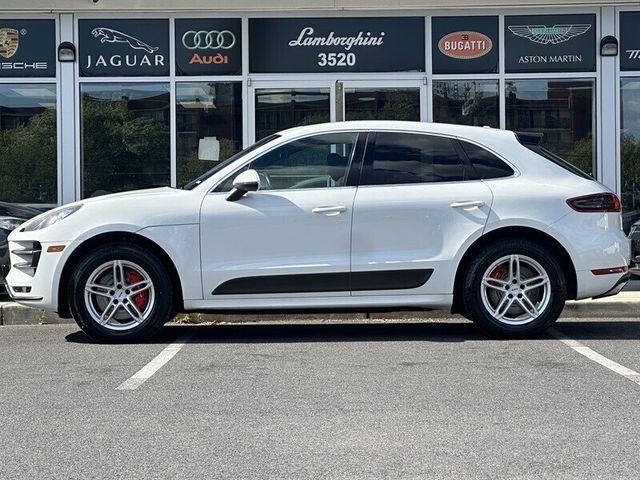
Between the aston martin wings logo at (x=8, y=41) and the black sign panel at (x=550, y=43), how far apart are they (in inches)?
249

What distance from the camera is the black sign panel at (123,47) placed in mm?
12844

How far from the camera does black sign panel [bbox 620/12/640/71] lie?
41.8 feet

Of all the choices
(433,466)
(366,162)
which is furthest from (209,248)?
(433,466)

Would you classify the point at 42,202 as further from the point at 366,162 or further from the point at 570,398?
the point at 570,398

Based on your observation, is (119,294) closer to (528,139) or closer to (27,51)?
(528,139)

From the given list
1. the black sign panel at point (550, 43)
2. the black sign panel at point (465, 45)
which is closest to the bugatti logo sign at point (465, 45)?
the black sign panel at point (465, 45)

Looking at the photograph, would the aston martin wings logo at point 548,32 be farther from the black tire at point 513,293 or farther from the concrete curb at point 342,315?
the black tire at point 513,293

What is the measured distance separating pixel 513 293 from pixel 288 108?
18.9 ft

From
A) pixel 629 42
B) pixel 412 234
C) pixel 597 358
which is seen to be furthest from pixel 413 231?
pixel 629 42

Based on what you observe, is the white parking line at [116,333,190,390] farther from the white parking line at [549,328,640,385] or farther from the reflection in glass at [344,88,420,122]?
the reflection in glass at [344,88,420,122]

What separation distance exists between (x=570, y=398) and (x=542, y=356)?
140 centimetres

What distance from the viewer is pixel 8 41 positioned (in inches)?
507

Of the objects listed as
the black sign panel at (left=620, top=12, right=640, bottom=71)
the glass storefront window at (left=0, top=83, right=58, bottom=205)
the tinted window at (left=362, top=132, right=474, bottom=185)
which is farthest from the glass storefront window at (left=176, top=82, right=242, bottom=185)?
the tinted window at (left=362, top=132, right=474, bottom=185)

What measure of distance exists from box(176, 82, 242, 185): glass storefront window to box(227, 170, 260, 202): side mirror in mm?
5221
